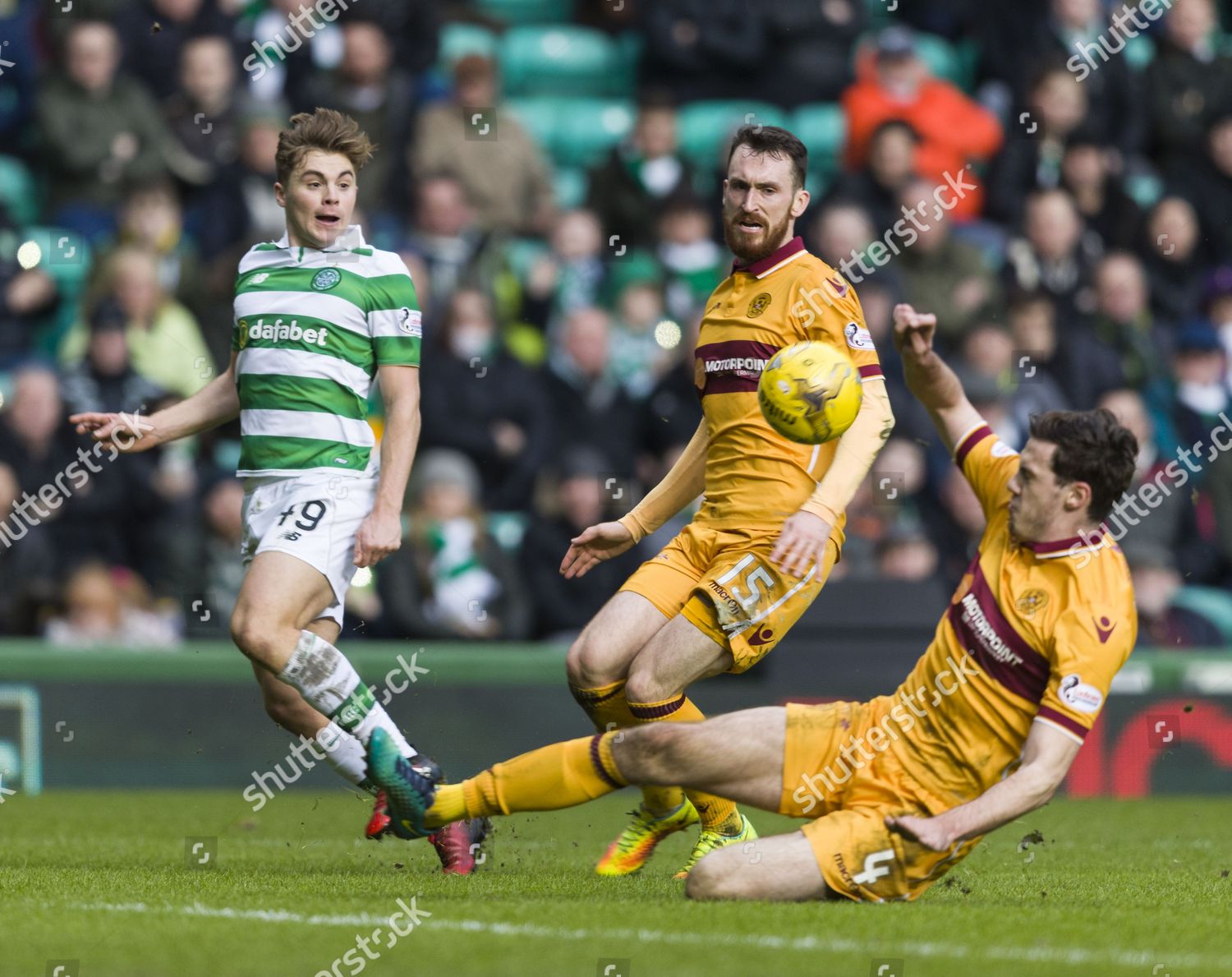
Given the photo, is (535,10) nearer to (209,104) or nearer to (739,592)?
(209,104)

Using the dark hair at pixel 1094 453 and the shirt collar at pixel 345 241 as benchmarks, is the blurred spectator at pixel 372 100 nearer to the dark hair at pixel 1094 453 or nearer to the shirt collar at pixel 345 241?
the shirt collar at pixel 345 241

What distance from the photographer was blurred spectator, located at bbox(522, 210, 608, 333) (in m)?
13.0

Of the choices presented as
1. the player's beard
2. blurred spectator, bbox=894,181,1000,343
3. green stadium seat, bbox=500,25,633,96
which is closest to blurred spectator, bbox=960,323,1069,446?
blurred spectator, bbox=894,181,1000,343

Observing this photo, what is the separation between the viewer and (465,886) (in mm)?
6535

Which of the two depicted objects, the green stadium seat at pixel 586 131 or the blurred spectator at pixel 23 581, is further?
the green stadium seat at pixel 586 131

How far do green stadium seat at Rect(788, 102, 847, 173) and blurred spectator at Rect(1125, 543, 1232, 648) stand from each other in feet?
13.2

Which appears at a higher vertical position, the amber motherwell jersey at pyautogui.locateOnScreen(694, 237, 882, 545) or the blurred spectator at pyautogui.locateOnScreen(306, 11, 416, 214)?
the blurred spectator at pyautogui.locateOnScreen(306, 11, 416, 214)

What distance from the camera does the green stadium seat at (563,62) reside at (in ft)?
50.5

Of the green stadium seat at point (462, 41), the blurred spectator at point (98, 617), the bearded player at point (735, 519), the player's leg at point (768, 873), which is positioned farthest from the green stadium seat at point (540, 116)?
the player's leg at point (768, 873)

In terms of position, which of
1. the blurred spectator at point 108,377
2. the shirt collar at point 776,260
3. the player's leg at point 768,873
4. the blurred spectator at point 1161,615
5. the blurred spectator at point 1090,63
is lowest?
the blurred spectator at point 1161,615

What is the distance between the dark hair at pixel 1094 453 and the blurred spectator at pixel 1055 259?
300 inches

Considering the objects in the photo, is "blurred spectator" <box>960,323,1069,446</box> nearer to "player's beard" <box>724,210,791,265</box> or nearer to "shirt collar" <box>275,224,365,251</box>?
"player's beard" <box>724,210,791,265</box>

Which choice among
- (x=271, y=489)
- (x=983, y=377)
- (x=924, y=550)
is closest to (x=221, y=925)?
(x=271, y=489)

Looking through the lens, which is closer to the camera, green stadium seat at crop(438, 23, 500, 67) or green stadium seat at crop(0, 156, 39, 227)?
green stadium seat at crop(0, 156, 39, 227)
